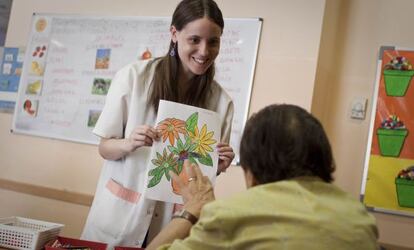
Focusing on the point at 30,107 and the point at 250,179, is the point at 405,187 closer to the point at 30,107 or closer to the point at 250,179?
the point at 250,179

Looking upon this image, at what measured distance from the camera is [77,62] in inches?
122

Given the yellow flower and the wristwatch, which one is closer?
the wristwatch

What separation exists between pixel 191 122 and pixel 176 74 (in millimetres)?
211

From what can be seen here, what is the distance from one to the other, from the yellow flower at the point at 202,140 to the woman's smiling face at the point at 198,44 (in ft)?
0.72

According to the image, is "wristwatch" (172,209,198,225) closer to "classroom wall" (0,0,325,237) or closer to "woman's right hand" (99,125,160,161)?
"woman's right hand" (99,125,160,161)

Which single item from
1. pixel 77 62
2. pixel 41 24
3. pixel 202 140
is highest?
pixel 41 24

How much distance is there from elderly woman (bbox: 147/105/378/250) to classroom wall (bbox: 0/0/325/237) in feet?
5.40

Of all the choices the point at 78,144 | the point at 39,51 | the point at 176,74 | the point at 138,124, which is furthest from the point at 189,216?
the point at 39,51

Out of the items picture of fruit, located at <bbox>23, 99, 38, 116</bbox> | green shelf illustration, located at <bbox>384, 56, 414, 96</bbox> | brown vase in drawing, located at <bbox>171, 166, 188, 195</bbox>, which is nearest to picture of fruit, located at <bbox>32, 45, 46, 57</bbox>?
picture of fruit, located at <bbox>23, 99, 38, 116</bbox>

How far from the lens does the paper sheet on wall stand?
1310 mm

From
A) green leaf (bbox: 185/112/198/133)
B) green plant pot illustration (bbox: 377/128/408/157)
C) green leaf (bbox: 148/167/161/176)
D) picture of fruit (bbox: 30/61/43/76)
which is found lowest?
green leaf (bbox: 148/167/161/176)

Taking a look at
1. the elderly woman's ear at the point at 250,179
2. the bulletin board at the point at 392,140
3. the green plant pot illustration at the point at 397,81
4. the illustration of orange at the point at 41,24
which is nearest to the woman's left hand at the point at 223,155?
the elderly woman's ear at the point at 250,179

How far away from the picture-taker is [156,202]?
1392 millimetres

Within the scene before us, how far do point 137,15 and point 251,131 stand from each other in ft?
7.65
